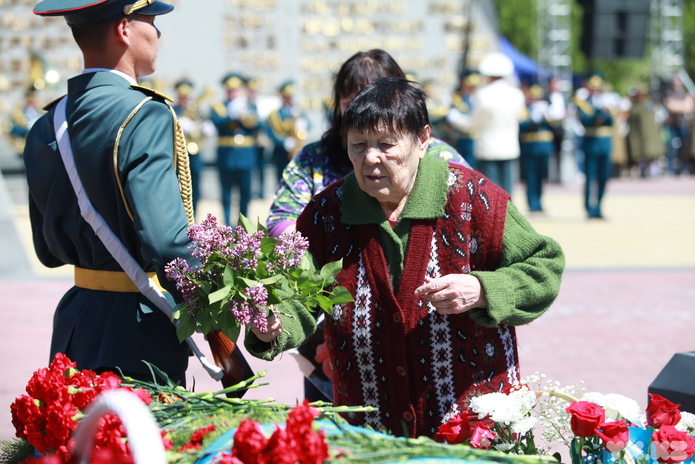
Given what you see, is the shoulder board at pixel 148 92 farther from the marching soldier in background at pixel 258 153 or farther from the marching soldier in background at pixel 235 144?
the marching soldier in background at pixel 258 153

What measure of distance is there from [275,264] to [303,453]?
712mm

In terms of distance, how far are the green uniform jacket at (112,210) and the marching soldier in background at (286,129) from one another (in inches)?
563

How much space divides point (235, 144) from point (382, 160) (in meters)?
12.0

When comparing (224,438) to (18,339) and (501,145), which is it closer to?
(18,339)

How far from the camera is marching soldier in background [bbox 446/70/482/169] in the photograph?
16.6 m

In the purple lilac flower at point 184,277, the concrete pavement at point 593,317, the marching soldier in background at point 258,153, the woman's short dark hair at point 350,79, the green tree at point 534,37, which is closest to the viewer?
the purple lilac flower at point 184,277

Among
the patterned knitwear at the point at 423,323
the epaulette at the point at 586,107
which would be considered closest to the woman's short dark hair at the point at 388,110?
the patterned knitwear at the point at 423,323

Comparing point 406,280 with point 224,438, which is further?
point 406,280

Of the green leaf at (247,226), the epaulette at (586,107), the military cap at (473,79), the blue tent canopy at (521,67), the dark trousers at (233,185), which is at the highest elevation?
the green leaf at (247,226)

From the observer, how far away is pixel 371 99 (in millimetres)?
2801

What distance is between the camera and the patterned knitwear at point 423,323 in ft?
9.22

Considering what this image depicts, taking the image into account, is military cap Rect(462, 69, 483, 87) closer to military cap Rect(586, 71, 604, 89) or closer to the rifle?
military cap Rect(586, 71, 604, 89)

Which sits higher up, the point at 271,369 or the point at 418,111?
the point at 418,111

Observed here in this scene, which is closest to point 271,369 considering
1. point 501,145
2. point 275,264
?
point 275,264
